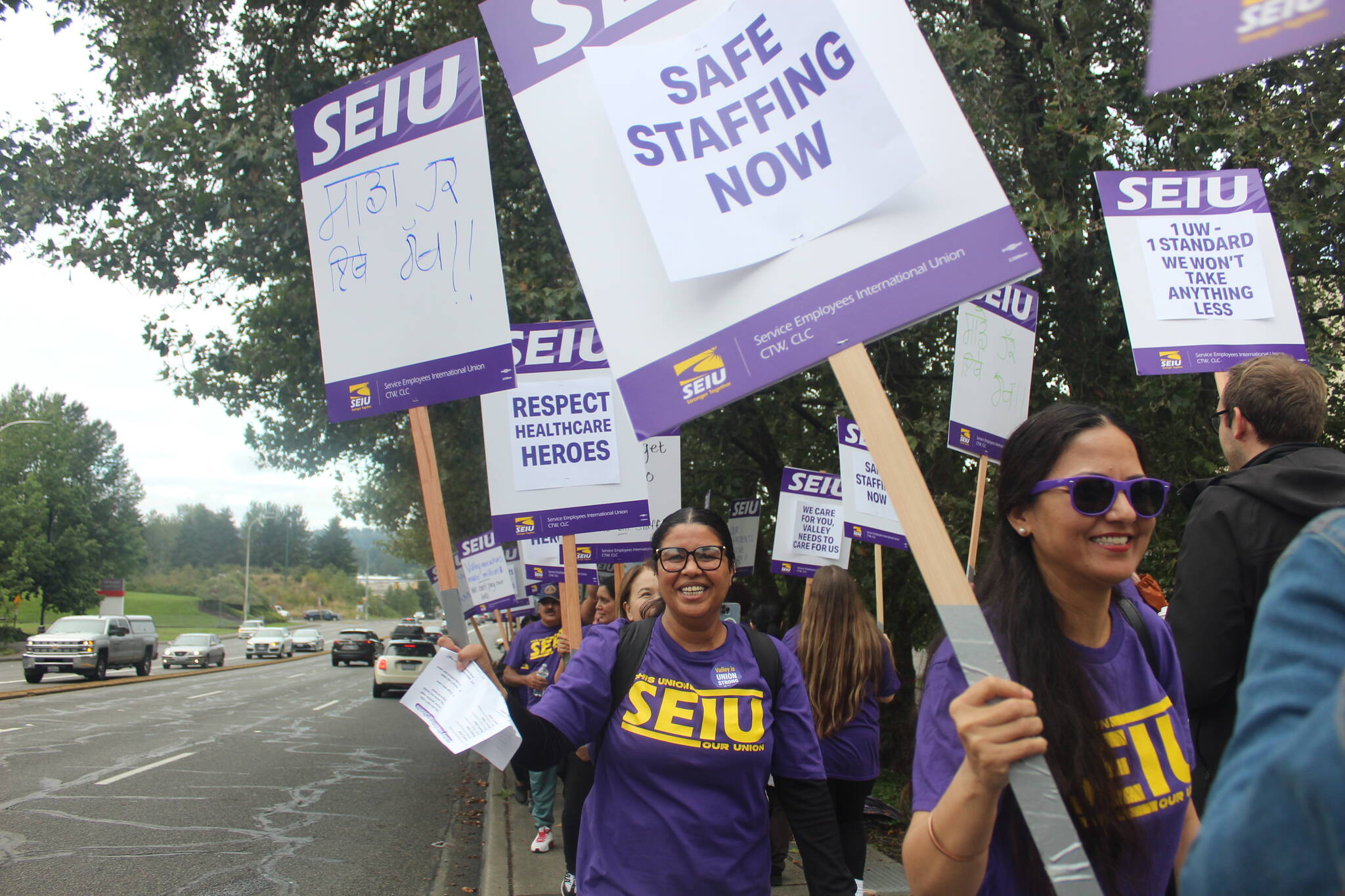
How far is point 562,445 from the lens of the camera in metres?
5.88

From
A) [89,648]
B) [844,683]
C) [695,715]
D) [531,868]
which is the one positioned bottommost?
[531,868]

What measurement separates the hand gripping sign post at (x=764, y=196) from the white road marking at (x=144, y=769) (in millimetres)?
10271

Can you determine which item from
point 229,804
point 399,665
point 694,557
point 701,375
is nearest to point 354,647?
point 399,665

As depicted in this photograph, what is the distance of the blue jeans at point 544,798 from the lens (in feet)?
24.5

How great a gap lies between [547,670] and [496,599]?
5890 millimetres

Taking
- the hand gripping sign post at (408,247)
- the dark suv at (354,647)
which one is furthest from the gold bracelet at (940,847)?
the dark suv at (354,647)

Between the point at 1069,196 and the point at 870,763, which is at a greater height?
the point at 1069,196

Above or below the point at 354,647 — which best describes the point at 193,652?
above

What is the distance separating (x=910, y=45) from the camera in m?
2.08

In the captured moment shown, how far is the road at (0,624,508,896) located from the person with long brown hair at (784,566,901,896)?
3247 mm

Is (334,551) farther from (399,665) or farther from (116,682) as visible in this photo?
(399,665)

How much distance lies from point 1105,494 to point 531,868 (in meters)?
5.87

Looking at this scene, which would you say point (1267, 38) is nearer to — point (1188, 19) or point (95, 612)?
point (1188, 19)

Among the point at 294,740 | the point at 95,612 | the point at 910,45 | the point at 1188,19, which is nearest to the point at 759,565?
the point at 294,740
